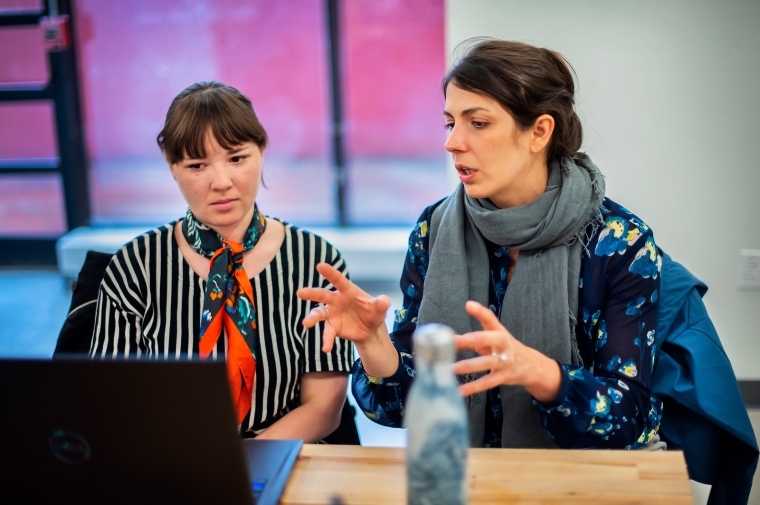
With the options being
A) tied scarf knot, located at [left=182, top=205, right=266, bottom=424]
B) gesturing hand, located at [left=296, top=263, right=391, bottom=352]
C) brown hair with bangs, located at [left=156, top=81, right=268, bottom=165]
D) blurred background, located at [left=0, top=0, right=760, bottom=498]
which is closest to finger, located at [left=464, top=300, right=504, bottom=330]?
gesturing hand, located at [left=296, top=263, right=391, bottom=352]

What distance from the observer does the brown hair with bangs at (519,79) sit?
1349 millimetres

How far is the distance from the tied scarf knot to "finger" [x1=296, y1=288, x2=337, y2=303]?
35 centimetres

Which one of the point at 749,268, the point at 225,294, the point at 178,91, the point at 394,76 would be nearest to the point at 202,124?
the point at 225,294

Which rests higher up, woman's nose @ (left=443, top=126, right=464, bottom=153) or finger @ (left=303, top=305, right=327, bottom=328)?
woman's nose @ (left=443, top=126, right=464, bottom=153)

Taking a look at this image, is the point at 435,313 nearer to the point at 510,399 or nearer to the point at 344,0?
the point at 510,399

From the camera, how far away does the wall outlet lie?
7.89 feet

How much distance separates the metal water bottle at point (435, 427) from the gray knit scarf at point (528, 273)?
67 centimetres

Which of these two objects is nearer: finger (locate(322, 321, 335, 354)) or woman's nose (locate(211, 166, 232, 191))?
finger (locate(322, 321, 335, 354))

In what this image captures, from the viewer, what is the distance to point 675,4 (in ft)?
7.43

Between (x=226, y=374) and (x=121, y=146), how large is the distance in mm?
4230

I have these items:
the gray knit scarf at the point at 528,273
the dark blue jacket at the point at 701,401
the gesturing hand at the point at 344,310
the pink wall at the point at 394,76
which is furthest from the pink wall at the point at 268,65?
the gesturing hand at the point at 344,310

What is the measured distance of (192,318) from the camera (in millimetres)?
1485

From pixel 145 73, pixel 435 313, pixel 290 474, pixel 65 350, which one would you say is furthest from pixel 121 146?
pixel 290 474

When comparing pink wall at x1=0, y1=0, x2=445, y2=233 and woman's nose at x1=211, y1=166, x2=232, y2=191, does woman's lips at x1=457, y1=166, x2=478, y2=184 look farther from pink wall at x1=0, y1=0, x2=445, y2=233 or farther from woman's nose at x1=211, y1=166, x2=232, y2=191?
pink wall at x1=0, y1=0, x2=445, y2=233
